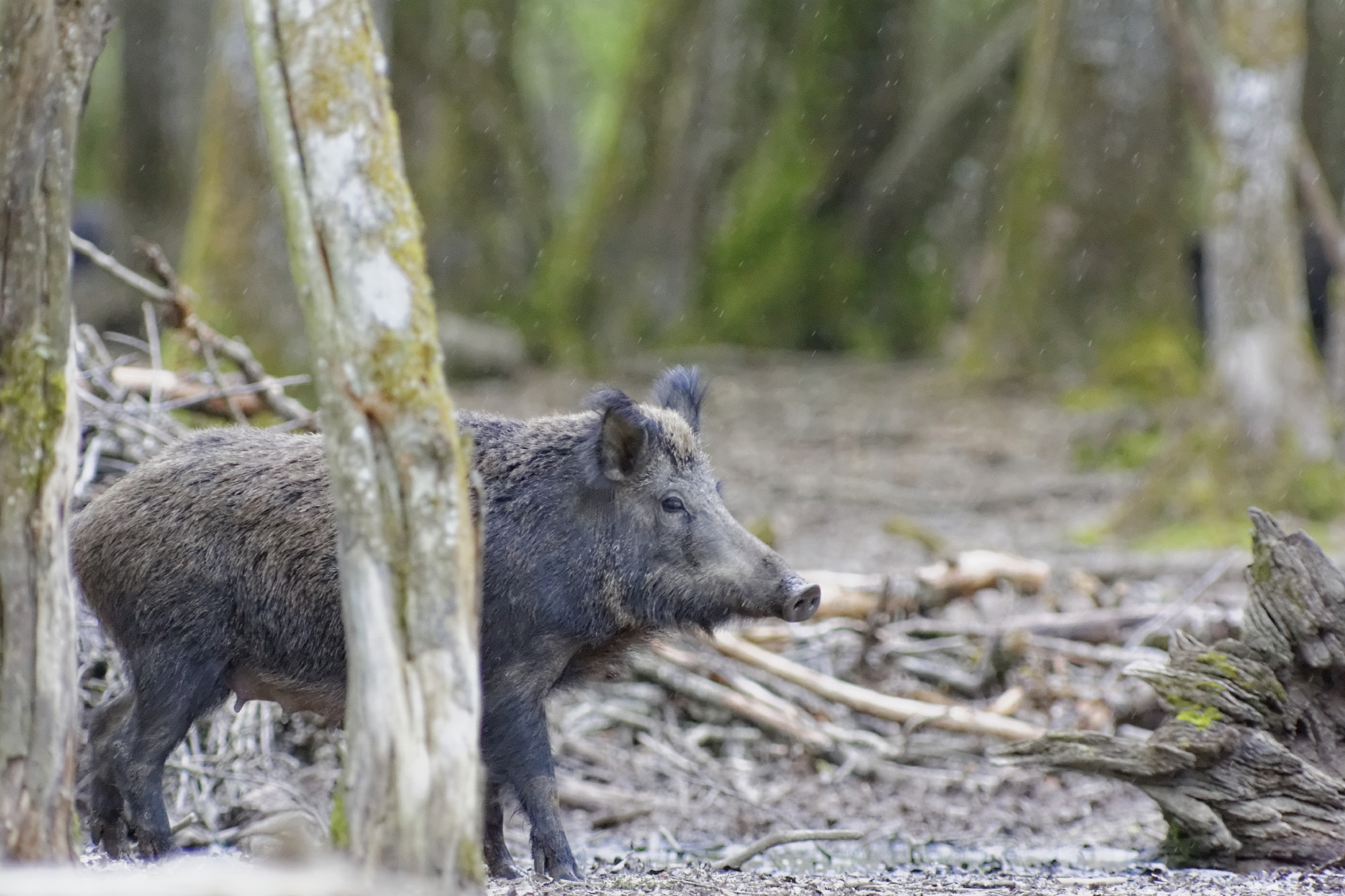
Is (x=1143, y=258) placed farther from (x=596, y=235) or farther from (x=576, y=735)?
(x=576, y=735)

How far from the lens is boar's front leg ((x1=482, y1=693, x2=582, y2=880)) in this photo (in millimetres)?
5570

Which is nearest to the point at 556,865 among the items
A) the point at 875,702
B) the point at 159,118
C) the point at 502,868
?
the point at 502,868

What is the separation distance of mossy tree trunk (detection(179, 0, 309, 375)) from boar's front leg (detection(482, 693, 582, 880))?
23.5 ft

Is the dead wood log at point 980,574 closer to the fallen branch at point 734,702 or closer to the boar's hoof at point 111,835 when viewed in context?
the fallen branch at point 734,702

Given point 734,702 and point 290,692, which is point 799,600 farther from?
point 734,702

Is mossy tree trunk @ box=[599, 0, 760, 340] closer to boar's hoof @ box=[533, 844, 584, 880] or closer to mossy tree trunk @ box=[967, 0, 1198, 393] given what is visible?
mossy tree trunk @ box=[967, 0, 1198, 393]

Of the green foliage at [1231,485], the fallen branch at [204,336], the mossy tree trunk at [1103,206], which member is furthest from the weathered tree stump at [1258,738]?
the mossy tree trunk at [1103,206]

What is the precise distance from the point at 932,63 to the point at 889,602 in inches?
722

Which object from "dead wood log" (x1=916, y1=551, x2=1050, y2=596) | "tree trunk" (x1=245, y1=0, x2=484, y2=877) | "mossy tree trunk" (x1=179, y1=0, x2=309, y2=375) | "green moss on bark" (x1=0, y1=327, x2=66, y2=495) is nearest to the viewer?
"tree trunk" (x1=245, y1=0, x2=484, y2=877)

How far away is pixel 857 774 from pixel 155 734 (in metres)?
3.81

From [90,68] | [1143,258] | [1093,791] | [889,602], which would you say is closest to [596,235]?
[1143,258]

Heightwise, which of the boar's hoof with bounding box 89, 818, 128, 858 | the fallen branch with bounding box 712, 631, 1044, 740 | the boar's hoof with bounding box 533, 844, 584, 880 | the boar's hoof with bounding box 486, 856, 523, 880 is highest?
the fallen branch with bounding box 712, 631, 1044, 740

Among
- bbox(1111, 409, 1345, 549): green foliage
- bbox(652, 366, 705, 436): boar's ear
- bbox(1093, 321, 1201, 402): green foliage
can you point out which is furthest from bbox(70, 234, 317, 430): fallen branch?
bbox(1093, 321, 1201, 402): green foliage

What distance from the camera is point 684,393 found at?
6578 millimetres
